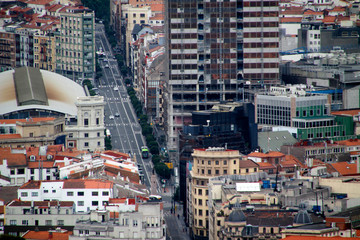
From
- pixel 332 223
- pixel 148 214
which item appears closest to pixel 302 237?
pixel 332 223

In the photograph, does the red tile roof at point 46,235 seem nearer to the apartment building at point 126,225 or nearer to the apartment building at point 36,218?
the apartment building at point 126,225

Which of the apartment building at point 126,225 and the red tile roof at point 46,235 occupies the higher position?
the apartment building at point 126,225

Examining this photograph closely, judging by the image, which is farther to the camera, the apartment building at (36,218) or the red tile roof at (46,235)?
the apartment building at (36,218)

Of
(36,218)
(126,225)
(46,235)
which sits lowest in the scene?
(46,235)

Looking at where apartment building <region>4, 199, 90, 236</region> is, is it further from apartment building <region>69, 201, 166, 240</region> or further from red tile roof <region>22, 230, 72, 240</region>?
apartment building <region>69, 201, 166, 240</region>

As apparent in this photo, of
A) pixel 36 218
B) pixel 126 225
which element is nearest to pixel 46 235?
pixel 36 218

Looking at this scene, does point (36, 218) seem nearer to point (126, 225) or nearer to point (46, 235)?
point (46, 235)

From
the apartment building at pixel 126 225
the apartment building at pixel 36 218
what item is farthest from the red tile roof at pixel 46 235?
the apartment building at pixel 36 218

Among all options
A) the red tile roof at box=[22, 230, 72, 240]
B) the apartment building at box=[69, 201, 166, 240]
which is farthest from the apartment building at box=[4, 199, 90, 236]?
the apartment building at box=[69, 201, 166, 240]
